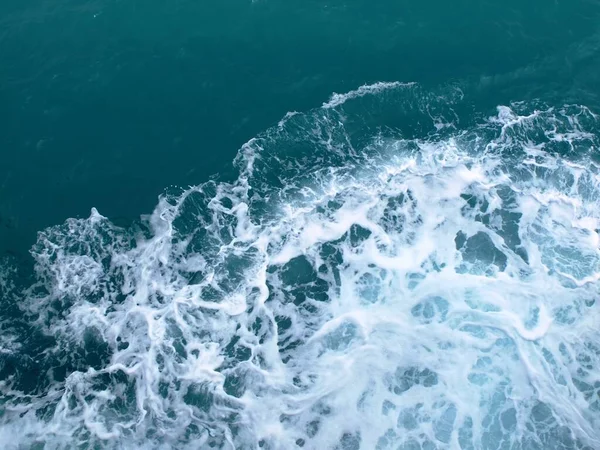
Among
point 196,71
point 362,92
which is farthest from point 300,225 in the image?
point 196,71

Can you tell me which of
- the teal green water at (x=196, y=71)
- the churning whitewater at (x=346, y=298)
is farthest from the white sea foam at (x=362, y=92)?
the teal green water at (x=196, y=71)

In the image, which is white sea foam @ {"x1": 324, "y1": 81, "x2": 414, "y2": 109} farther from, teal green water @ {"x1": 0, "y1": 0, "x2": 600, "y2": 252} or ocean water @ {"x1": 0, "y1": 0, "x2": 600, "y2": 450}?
teal green water @ {"x1": 0, "y1": 0, "x2": 600, "y2": 252}

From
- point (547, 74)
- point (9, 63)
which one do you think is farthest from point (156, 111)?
point (547, 74)

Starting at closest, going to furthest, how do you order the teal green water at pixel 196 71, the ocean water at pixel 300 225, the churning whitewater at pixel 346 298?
the churning whitewater at pixel 346 298 → the ocean water at pixel 300 225 → the teal green water at pixel 196 71

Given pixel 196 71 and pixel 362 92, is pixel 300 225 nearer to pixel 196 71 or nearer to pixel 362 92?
pixel 362 92

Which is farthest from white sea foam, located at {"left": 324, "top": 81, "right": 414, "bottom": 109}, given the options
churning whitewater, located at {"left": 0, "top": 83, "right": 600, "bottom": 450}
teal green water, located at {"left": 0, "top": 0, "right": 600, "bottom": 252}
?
teal green water, located at {"left": 0, "top": 0, "right": 600, "bottom": 252}

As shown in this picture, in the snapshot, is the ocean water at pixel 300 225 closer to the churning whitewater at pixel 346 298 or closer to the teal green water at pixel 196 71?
the churning whitewater at pixel 346 298

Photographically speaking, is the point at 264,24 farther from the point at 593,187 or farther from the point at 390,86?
the point at 593,187
